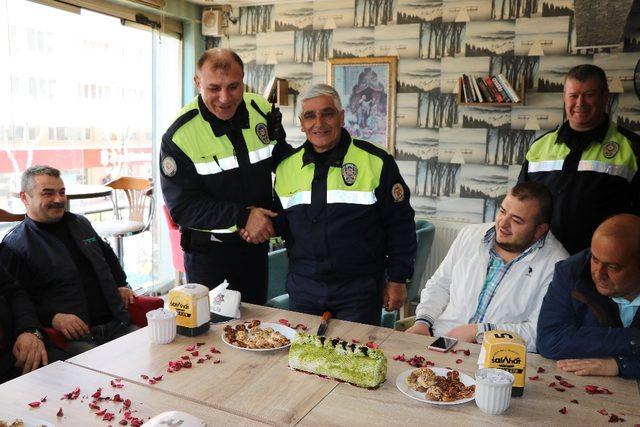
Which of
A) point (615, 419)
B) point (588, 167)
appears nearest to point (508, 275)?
point (615, 419)

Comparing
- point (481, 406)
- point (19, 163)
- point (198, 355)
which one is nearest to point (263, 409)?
point (198, 355)

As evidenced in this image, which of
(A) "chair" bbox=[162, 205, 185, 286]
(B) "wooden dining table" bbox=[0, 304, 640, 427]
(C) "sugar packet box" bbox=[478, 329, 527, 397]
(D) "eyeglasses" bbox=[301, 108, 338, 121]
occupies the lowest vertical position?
(A) "chair" bbox=[162, 205, 185, 286]

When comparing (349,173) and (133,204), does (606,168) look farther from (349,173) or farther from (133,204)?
(133,204)

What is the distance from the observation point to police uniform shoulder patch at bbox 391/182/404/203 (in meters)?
2.41

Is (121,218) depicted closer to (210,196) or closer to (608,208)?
(210,196)

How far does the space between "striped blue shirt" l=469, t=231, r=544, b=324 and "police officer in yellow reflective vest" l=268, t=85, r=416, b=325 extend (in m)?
0.34

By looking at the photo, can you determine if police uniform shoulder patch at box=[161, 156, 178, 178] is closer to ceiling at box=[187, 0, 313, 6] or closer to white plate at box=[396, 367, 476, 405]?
white plate at box=[396, 367, 476, 405]

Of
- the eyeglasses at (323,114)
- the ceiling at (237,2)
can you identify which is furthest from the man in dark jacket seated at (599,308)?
the ceiling at (237,2)

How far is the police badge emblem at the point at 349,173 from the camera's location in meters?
2.35

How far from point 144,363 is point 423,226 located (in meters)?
3.47

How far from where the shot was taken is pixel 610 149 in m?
2.93

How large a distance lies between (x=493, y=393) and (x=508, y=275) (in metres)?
0.87

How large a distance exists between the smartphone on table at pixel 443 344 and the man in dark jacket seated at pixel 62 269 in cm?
162

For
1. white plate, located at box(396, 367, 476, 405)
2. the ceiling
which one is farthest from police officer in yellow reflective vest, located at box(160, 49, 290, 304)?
the ceiling
